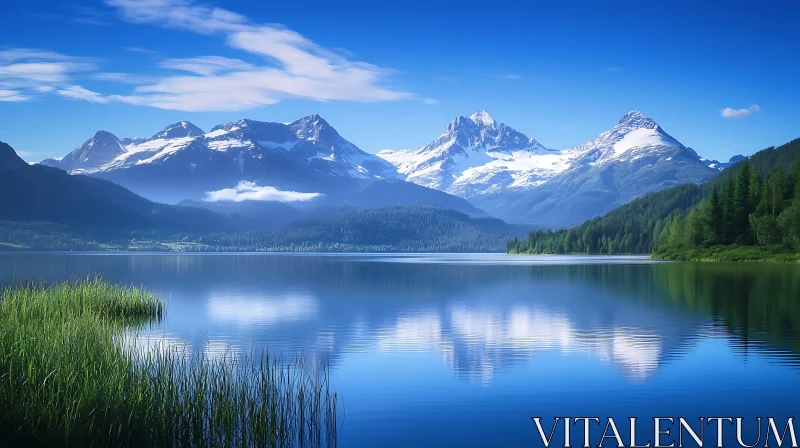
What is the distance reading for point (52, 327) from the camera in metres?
25.7

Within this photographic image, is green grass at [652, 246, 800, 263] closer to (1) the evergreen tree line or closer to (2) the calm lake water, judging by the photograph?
(1) the evergreen tree line

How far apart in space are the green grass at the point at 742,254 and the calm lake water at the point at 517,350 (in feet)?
194

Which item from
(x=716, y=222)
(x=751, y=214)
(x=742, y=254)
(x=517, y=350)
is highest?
(x=751, y=214)

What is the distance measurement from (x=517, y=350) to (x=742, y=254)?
11336 cm

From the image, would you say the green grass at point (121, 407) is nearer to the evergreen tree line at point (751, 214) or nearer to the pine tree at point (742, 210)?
the evergreen tree line at point (751, 214)

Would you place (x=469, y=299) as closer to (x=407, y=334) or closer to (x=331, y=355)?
(x=407, y=334)

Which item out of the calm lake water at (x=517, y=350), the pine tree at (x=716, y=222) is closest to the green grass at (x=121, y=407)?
the calm lake water at (x=517, y=350)

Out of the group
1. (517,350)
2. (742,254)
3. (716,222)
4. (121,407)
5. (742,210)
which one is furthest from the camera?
(716,222)

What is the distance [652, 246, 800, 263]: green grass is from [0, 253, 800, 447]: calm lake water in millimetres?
Result: 59119

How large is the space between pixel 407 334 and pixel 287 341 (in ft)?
22.8

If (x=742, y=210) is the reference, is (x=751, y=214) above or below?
below

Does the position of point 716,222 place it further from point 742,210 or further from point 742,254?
point 742,254

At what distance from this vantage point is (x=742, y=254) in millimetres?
135250

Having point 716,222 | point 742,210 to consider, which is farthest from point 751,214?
point 716,222
